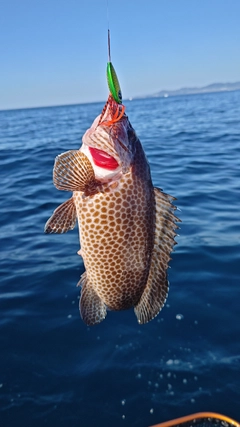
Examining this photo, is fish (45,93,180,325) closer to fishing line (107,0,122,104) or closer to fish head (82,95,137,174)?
fish head (82,95,137,174)

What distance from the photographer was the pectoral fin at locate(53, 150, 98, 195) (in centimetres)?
259

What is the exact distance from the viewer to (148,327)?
6.56 m

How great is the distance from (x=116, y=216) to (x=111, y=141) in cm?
57

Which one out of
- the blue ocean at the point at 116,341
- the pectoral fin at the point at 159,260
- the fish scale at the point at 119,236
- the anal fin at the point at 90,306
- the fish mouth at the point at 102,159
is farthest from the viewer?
Answer: the blue ocean at the point at 116,341

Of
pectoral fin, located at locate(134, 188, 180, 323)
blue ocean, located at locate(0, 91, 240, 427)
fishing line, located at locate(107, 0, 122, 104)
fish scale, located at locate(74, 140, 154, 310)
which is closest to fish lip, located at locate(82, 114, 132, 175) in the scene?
fish scale, located at locate(74, 140, 154, 310)

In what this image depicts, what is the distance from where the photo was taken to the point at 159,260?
3188 mm

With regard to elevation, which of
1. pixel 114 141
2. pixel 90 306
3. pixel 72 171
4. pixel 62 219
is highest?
pixel 114 141

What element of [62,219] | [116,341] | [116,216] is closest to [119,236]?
[116,216]

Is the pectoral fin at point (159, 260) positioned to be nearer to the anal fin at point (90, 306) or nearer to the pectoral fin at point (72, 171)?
the anal fin at point (90, 306)

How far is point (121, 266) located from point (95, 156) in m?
0.91

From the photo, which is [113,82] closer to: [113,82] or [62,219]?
[113,82]

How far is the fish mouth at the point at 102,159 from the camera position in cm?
272

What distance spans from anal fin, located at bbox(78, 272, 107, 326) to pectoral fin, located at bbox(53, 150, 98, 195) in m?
1.03

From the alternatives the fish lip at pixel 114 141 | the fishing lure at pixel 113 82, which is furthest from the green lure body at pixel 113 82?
the fish lip at pixel 114 141
